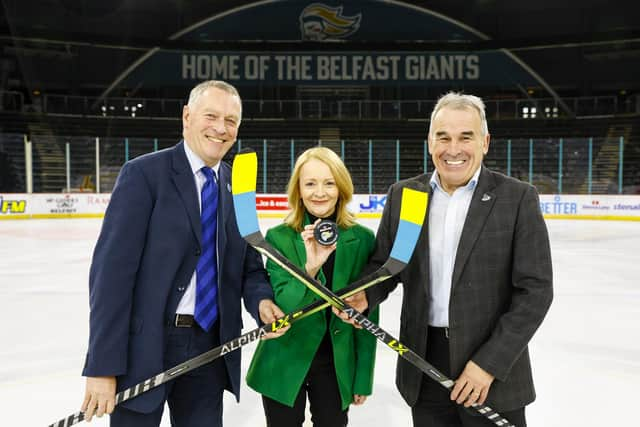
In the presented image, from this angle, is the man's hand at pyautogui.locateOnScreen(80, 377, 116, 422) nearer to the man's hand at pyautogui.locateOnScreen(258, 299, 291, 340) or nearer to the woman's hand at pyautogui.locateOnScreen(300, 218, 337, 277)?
the man's hand at pyautogui.locateOnScreen(258, 299, 291, 340)

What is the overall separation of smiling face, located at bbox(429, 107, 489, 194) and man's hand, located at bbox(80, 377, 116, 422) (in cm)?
108

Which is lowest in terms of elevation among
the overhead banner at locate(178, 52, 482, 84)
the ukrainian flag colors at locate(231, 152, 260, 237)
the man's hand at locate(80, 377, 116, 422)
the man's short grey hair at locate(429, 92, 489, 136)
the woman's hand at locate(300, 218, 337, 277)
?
the man's hand at locate(80, 377, 116, 422)

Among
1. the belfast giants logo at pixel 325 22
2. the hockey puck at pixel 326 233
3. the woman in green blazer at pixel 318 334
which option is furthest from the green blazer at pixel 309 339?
the belfast giants logo at pixel 325 22

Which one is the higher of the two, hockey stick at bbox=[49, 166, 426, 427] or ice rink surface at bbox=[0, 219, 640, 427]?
hockey stick at bbox=[49, 166, 426, 427]

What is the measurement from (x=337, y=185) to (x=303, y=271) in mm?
409

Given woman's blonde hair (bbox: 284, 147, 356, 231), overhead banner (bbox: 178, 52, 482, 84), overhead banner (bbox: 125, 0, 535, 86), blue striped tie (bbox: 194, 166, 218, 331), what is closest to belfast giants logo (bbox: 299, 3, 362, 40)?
overhead banner (bbox: 125, 0, 535, 86)

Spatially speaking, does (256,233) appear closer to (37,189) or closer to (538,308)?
(538,308)

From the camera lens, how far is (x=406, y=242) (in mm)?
1579

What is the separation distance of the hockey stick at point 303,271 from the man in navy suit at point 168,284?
0.14m

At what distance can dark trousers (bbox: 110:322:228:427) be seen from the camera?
1.67 m

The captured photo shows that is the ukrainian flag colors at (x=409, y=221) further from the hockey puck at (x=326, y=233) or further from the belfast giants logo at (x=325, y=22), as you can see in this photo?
the belfast giants logo at (x=325, y=22)

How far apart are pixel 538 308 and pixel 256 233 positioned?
2.58 feet

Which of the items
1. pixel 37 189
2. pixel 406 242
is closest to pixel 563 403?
pixel 406 242

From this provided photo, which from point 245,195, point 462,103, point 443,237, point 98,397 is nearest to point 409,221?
point 443,237
